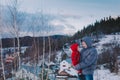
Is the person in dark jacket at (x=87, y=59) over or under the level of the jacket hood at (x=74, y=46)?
under

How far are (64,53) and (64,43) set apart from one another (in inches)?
316

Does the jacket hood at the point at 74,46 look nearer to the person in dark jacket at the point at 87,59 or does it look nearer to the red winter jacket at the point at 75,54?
the red winter jacket at the point at 75,54

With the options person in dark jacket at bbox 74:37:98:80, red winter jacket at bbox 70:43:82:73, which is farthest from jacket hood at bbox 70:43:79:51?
person in dark jacket at bbox 74:37:98:80

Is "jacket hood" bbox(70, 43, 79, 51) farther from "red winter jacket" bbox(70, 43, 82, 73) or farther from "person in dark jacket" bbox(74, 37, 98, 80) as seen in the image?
"person in dark jacket" bbox(74, 37, 98, 80)

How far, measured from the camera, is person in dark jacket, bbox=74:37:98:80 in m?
7.68

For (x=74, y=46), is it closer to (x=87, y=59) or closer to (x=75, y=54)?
(x=75, y=54)

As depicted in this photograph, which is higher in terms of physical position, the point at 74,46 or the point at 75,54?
the point at 74,46

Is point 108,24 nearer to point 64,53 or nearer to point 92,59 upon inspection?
point 64,53

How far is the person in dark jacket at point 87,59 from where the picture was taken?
7.68m

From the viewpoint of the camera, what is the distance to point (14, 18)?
1446 cm

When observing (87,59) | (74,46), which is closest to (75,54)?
(74,46)

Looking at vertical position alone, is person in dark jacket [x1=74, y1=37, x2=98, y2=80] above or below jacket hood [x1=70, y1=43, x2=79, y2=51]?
below

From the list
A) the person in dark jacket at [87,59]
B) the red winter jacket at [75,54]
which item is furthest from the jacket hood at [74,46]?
the person in dark jacket at [87,59]

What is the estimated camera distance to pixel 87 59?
304 inches
